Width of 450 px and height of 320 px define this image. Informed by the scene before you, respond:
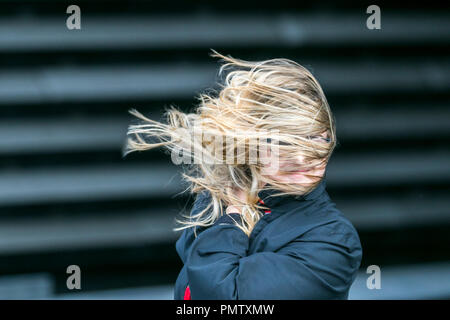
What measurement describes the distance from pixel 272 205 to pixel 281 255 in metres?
0.18

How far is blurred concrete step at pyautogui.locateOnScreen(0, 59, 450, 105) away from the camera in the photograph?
8.11 ft

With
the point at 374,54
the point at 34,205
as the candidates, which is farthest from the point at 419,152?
the point at 34,205

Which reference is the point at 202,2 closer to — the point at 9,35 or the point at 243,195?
the point at 9,35

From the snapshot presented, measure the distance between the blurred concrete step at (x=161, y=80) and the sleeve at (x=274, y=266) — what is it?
4.90ft

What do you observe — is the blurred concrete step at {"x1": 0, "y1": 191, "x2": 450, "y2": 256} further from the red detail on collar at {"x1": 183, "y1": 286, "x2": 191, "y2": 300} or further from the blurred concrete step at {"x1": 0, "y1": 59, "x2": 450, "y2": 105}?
the red detail on collar at {"x1": 183, "y1": 286, "x2": 191, "y2": 300}

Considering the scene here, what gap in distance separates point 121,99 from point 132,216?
66cm

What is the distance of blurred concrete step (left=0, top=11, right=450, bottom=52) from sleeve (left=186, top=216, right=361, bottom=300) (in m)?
1.58

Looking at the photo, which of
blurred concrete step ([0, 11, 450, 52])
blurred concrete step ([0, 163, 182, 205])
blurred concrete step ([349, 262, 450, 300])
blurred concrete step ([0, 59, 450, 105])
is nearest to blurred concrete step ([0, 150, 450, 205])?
blurred concrete step ([0, 163, 182, 205])

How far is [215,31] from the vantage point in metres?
2.54

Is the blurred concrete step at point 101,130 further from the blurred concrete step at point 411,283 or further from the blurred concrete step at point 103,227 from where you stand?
the blurred concrete step at point 411,283

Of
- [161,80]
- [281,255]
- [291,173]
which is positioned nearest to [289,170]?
[291,173]

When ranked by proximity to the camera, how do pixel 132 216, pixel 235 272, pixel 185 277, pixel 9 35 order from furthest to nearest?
pixel 132 216
pixel 9 35
pixel 185 277
pixel 235 272

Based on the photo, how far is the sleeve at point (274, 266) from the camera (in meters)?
1.10

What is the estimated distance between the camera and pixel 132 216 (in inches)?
102
